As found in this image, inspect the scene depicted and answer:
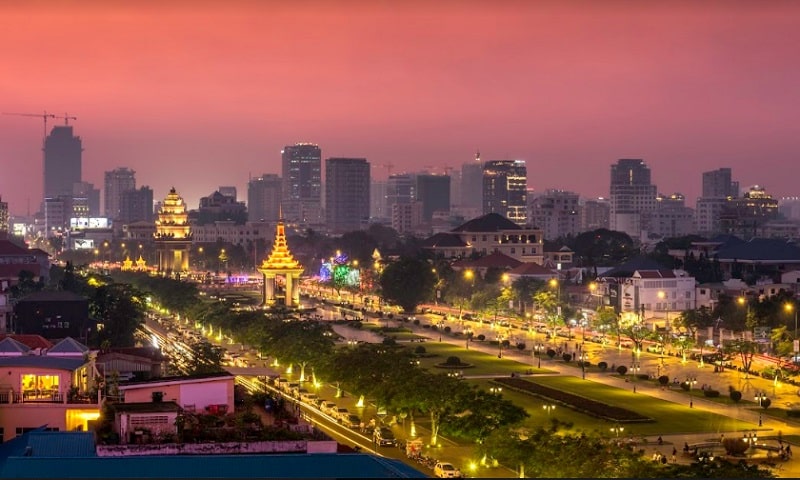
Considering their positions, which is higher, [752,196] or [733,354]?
[752,196]

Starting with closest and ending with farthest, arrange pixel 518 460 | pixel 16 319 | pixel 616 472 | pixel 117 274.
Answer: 1. pixel 616 472
2. pixel 518 460
3. pixel 16 319
4. pixel 117 274

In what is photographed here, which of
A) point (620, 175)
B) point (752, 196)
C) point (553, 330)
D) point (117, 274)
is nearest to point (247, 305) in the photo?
point (553, 330)

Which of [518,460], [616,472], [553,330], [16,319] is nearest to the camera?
[616,472]

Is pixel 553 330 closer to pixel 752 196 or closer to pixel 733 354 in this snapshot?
pixel 733 354

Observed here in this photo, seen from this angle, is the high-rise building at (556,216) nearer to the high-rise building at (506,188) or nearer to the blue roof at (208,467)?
the high-rise building at (506,188)

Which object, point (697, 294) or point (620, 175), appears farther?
point (620, 175)

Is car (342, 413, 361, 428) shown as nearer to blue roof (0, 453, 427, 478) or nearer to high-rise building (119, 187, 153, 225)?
blue roof (0, 453, 427, 478)
